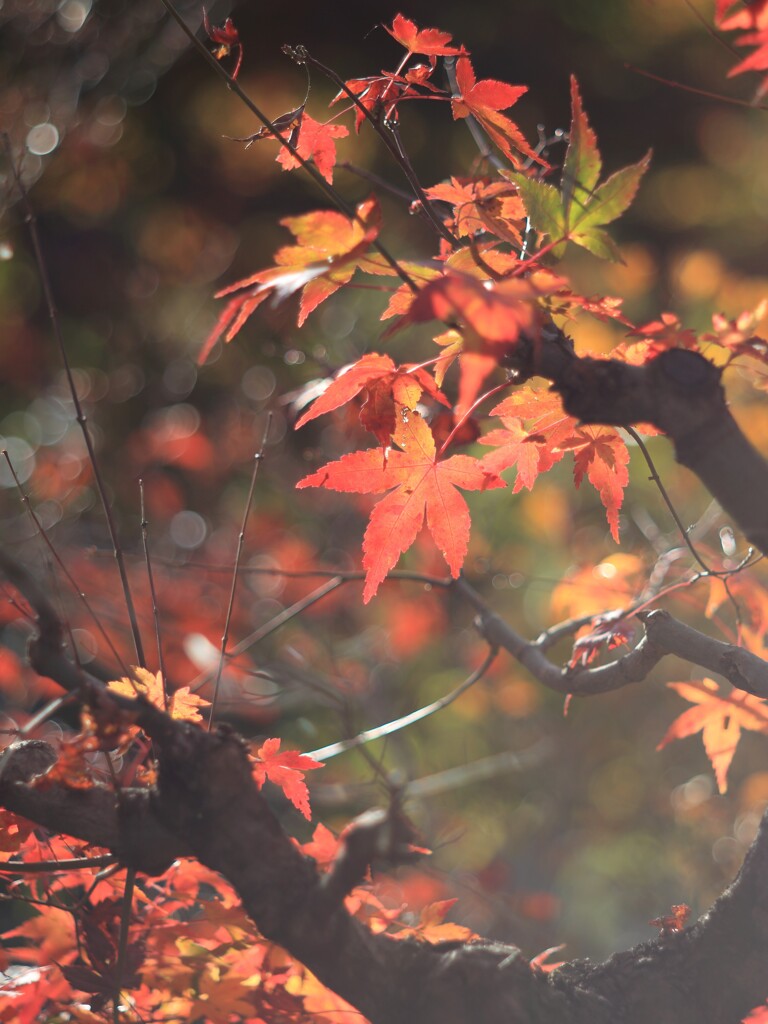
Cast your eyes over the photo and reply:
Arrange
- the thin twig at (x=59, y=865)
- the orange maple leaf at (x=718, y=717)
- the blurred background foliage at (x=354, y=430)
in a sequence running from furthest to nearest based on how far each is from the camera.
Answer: the blurred background foliage at (x=354, y=430)
the orange maple leaf at (x=718, y=717)
the thin twig at (x=59, y=865)

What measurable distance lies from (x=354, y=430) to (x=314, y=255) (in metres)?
0.74

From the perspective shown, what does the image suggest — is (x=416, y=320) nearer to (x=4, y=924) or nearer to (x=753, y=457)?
(x=753, y=457)

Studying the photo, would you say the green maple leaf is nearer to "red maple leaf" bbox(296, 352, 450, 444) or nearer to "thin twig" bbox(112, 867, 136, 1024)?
"red maple leaf" bbox(296, 352, 450, 444)

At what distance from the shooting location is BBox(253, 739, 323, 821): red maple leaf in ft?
3.29

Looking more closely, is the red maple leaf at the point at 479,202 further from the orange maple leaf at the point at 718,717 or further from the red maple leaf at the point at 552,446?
the orange maple leaf at the point at 718,717

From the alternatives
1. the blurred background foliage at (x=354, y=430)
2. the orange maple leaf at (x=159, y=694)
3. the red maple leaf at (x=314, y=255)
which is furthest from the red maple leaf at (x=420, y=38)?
the orange maple leaf at (x=159, y=694)

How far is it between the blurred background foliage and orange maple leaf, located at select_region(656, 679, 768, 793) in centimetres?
23

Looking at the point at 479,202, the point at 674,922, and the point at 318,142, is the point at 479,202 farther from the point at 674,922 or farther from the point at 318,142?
the point at 674,922

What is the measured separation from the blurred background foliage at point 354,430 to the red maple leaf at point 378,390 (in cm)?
57

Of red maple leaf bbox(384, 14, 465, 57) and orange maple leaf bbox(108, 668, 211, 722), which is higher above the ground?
red maple leaf bbox(384, 14, 465, 57)

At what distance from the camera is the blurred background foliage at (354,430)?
3145mm

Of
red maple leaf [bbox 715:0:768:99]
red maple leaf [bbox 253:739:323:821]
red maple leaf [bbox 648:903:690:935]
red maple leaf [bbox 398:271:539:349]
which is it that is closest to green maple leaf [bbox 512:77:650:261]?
red maple leaf [bbox 715:0:768:99]

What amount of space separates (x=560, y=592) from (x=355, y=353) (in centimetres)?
113

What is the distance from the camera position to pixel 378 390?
0.91 meters
